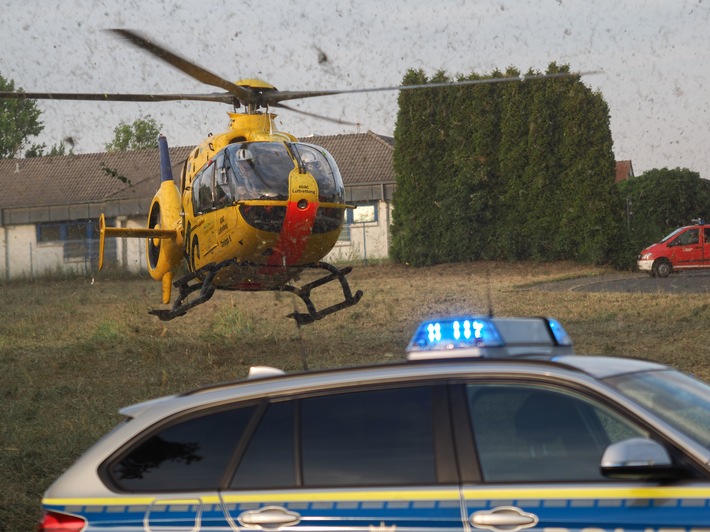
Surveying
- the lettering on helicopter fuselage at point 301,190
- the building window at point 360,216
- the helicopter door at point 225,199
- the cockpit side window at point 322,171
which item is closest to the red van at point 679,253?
the building window at point 360,216

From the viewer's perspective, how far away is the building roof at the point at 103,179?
1873 inches

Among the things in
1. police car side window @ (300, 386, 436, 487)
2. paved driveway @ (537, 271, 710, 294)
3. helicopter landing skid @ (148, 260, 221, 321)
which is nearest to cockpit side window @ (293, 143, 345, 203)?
helicopter landing skid @ (148, 260, 221, 321)

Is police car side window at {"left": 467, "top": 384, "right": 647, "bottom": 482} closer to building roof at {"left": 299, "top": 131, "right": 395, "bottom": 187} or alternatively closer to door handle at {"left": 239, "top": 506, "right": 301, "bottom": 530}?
door handle at {"left": 239, "top": 506, "right": 301, "bottom": 530}

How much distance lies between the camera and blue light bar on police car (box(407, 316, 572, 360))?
4.84 meters

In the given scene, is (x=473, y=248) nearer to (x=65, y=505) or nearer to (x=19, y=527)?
(x=19, y=527)

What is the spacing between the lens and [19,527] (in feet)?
25.4

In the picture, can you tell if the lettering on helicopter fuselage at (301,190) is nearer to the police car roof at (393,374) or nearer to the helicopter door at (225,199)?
the helicopter door at (225,199)

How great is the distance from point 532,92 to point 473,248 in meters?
5.28

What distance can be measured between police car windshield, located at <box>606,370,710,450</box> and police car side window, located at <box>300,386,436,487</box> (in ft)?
2.53

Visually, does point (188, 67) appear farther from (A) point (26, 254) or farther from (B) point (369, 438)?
(A) point (26, 254)

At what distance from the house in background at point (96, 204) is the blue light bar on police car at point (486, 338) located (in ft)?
116

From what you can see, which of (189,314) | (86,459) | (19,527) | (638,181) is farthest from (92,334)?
(638,181)

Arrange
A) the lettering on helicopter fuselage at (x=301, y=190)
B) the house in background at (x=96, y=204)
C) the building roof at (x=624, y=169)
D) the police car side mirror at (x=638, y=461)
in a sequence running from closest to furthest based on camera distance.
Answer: the police car side mirror at (x=638, y=461)
the lettering on helicopter fuselage at (x=301, y=190)
the house in background at (x=96, y=204)
the building roof at (x=624, y=169)

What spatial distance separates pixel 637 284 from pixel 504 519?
27.0m
